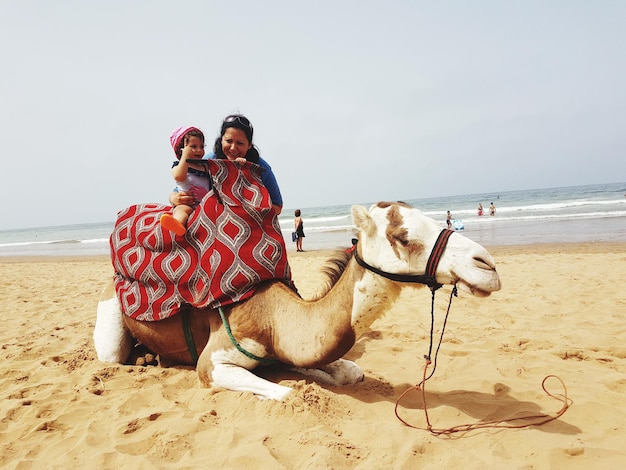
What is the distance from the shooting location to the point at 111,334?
3.78 metres

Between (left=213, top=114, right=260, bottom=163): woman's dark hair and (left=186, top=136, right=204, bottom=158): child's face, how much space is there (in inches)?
5.3

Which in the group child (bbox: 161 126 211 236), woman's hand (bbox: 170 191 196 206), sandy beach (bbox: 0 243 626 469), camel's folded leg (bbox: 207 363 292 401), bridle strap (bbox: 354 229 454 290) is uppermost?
child (bbox: 161 126 211 236)

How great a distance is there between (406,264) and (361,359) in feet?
6.23

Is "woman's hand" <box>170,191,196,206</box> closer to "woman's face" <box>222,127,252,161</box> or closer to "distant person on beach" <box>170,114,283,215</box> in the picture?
"distant person on beach" <box>170,114,283,215</box>

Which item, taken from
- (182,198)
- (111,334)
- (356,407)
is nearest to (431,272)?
(356,407)

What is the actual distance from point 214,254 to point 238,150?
971 mm

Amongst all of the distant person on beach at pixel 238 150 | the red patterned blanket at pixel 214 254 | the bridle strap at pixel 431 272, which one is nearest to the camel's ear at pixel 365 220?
the bridle strap at pixel 431 272

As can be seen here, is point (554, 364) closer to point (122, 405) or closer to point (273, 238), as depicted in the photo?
point (273, 238)

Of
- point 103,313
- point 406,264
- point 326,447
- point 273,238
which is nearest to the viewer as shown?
point 326,447

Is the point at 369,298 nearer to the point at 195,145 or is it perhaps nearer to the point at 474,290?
the point at 474,290

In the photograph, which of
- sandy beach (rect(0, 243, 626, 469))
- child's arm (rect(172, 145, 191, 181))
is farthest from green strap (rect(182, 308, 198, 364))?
child's arm (rect(172, 145, 191, 181))

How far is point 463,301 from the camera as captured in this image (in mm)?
6367

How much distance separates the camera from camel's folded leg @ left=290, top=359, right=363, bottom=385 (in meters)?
3.29

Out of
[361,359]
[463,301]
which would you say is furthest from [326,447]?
[463,301]
